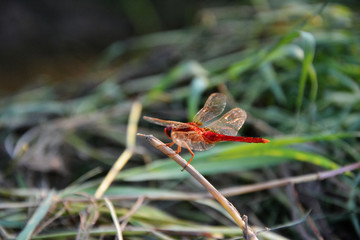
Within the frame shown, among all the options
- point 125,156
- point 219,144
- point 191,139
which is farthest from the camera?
point 219,144

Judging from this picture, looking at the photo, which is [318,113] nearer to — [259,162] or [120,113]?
[259,162]

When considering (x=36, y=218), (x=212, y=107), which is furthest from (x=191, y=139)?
(x=36, y=218)

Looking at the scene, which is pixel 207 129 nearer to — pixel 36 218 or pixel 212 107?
pixel 212 107

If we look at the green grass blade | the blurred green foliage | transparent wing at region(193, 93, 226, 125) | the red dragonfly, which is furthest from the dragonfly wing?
the green grass blade

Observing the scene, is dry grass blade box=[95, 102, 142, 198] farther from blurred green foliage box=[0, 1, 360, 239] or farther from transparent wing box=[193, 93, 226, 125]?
A: transparent wing box=[193, 93, 226, 125]

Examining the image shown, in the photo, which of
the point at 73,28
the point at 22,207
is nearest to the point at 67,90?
the point at 22,207
